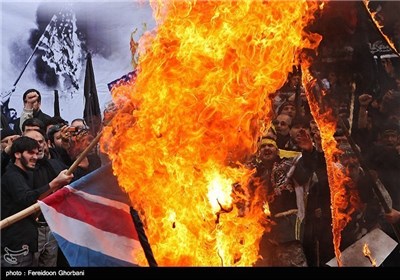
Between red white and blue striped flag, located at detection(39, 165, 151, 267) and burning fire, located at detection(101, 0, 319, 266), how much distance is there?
0.39 ft

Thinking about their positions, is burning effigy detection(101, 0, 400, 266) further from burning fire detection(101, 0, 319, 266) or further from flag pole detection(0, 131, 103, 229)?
flag pole detection(0, 131, 103, 229)

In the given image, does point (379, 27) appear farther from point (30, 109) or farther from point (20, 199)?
point (20, 199)

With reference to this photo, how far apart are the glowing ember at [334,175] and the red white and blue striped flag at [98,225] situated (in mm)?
1562

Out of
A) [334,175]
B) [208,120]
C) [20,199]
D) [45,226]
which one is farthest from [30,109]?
[334,175]

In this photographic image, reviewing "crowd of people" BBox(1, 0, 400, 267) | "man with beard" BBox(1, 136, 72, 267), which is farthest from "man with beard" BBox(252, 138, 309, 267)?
"man with beard" BBox(1, 136, 72, 267)

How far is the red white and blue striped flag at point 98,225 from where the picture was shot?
17.3 ft

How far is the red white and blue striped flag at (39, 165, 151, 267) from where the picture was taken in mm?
5258

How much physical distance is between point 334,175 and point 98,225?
6.32ft

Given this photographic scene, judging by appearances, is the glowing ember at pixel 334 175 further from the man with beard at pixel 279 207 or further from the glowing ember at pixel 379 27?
the glowing ember at pixel 379 27

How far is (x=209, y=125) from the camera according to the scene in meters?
5.31

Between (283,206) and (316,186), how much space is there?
12.3 inches

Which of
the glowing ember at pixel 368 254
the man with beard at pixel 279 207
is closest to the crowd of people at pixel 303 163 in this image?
the man with beard at pixel 279 207
